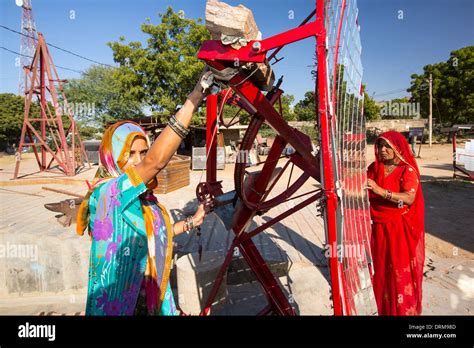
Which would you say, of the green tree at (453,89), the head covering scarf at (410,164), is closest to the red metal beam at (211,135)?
the head covering scarf at (410,164)

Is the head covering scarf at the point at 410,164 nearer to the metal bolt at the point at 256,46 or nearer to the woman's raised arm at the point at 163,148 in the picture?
the metal bolt at the point at 256,46

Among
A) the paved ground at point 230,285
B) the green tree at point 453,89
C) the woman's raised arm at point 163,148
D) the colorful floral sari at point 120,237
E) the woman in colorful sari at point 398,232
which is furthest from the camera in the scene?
the green tree at point 453,89

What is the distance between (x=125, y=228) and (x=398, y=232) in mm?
2333

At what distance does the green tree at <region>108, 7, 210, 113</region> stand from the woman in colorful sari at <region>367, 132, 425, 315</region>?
46.1 feet

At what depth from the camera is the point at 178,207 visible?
7.00m

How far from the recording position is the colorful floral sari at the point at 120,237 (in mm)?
1329

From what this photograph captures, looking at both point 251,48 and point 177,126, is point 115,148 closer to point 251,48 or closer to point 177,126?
point 177,126

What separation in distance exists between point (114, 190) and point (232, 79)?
771 millimetres

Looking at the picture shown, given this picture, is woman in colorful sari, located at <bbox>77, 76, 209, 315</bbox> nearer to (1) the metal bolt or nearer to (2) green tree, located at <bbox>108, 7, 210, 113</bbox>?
(1) the metal bolt

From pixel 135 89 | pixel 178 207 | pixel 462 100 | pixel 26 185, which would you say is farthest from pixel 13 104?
pixel 462 100

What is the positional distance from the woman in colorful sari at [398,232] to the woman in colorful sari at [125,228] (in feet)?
A: 6.33

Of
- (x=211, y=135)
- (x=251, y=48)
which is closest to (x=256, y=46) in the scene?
(x=251, y=48)

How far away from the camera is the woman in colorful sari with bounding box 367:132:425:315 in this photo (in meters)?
2.52

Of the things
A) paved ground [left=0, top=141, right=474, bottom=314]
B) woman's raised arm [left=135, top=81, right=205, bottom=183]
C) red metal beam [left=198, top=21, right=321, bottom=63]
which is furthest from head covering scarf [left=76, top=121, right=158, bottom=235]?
paved ground [left=0, top=141, right=474, bottom=314]
